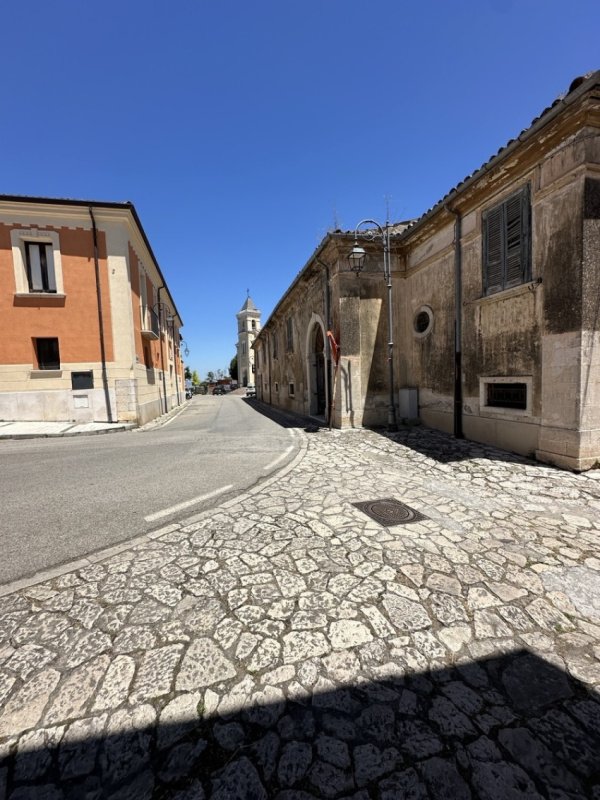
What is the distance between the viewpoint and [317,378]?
14438 mm

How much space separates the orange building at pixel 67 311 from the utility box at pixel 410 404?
10.2 metres

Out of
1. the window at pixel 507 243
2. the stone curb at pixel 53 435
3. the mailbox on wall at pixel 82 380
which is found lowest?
the stone curb at pixel 53 435

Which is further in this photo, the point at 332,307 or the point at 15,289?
the point at 15,289

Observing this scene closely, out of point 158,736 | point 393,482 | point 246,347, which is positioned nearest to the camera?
point 158,736

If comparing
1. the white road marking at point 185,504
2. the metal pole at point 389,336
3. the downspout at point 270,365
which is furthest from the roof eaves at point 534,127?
the downspout at point 270,365

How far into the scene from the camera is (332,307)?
10781 millimetres

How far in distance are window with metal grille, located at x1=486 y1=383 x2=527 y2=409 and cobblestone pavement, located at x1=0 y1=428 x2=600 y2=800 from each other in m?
3.61

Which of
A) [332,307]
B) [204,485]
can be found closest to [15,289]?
[332,307]

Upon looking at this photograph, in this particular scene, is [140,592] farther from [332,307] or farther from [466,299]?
[332,307]

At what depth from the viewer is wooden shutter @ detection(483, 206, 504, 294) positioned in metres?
7.02

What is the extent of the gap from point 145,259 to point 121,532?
16.3 metres

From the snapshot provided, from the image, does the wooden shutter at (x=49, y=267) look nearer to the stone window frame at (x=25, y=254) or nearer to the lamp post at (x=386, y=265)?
the stone window frame at (x=25, y=254)

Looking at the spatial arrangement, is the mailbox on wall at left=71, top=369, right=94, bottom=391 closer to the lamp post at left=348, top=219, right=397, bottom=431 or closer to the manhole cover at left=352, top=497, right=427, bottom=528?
the lamp post at left=348, top=219, right=397, bottom=431

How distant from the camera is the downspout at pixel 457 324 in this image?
8172 millimetres
